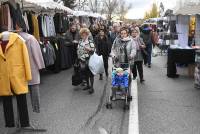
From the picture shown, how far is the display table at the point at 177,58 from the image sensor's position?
13.2 m

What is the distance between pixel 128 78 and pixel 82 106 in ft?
3.90

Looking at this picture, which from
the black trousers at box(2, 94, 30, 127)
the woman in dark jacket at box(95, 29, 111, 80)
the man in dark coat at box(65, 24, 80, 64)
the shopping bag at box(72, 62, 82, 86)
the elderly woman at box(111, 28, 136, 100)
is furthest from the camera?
the man in dark coat at box(65, 24, 80, 64)

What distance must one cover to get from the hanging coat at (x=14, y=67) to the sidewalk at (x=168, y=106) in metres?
2.18

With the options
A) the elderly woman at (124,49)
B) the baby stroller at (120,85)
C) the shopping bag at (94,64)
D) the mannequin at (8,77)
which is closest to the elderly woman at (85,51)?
the shopping bag at (94,64)

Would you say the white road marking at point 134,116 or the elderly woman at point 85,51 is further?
the elderly woman at point 85,51

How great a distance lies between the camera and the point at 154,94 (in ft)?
33.5

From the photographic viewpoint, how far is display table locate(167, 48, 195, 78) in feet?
43.4

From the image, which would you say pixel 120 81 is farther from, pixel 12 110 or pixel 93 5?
pixel 93 5

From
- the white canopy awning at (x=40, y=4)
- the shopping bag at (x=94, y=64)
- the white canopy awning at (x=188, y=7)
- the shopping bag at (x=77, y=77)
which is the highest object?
the white canopy awning at (x=40, y=4)

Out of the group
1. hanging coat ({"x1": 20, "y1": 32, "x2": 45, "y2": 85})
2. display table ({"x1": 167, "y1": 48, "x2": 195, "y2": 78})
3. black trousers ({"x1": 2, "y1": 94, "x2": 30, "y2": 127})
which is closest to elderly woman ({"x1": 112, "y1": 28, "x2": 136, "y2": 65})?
hanging coat ({"x1": 20, "y1": 32, "x2": 45, "y2": 85})

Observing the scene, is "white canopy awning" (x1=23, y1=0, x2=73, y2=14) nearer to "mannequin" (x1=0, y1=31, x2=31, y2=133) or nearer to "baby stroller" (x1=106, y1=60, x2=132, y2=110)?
"baby stroller" (x1=106, y1=60, x2=132, y2=110)

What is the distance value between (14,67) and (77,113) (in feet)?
7.19

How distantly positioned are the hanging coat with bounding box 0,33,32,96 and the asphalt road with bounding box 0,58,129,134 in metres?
0.91

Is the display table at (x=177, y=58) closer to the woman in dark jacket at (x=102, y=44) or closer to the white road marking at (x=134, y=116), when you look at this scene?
the woman in dark jacket at (x=102, y=44)
